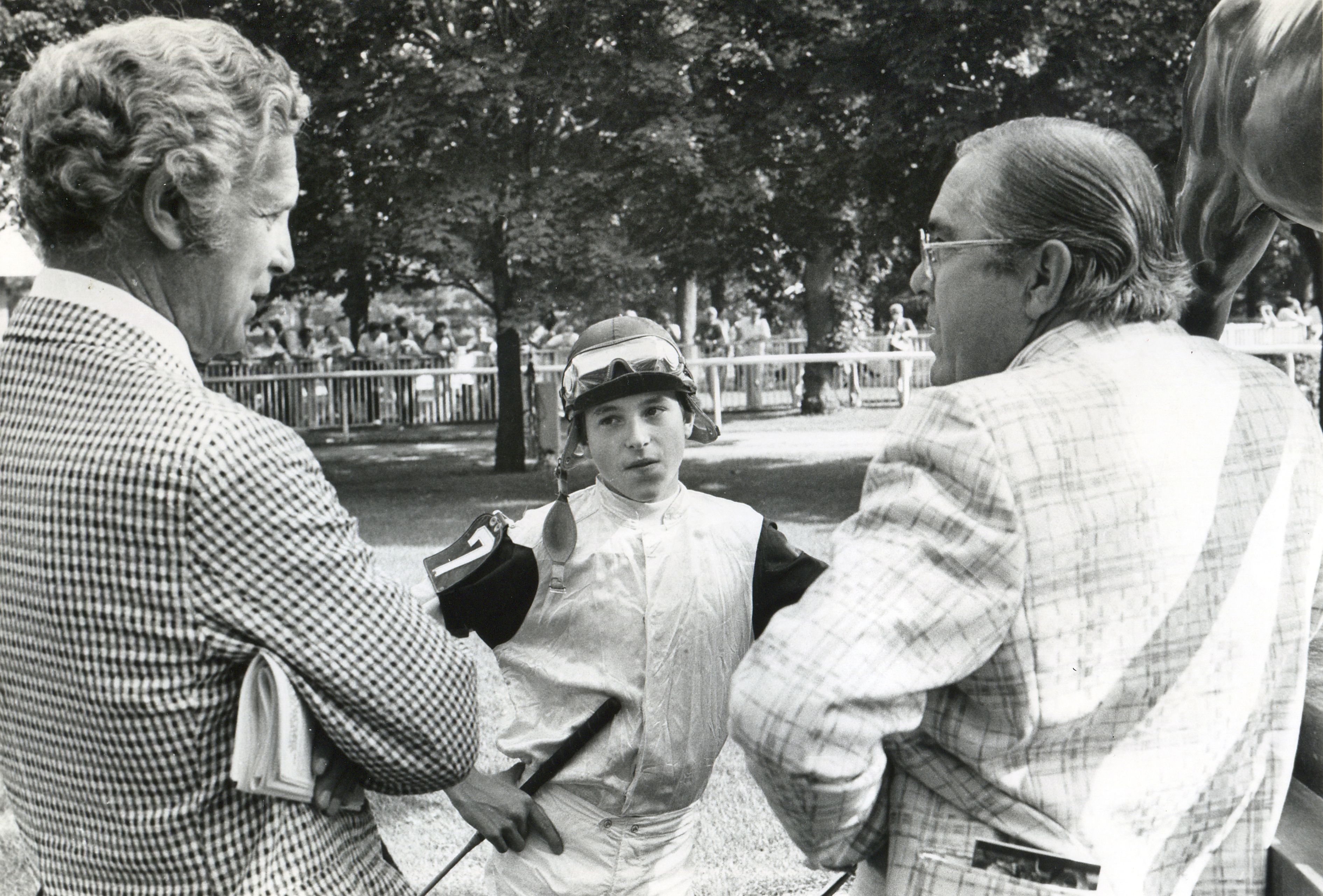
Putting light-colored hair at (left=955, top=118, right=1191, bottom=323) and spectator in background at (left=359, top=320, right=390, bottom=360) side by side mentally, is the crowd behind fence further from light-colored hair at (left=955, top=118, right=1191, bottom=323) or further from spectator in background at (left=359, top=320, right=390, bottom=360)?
light-colored hair at (left=955, top=118, right=1191, bottom=323)

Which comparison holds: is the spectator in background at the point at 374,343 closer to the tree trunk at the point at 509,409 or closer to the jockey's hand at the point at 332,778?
the tree trunk at the point at 509,409

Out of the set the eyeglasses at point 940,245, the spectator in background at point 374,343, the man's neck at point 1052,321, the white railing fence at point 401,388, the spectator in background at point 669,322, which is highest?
the eyeglasses at point 940,245

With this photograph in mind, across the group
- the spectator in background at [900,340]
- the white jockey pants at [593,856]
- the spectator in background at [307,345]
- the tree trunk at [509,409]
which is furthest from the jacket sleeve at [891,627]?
the spectator in background at [307,345]

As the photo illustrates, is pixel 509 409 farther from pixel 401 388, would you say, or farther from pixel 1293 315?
pixel 1293 315

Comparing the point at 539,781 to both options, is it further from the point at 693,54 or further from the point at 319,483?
the point at 693,54

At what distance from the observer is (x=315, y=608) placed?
5.09 ft

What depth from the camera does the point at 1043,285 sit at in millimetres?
1800

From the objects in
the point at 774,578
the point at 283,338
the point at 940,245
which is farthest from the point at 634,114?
the point at 283,338

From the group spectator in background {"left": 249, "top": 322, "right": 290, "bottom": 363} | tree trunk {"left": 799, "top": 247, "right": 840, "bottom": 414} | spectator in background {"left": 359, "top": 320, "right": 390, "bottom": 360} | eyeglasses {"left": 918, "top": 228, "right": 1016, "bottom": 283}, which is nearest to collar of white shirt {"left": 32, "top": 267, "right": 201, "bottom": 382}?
eyeglasses {"left": 918, "top": 228, "right": 1016, "bottom": 283}

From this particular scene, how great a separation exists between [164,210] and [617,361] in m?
1.38

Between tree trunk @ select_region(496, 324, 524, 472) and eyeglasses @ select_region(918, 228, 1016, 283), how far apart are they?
559 inches

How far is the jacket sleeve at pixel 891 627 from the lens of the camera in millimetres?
1575

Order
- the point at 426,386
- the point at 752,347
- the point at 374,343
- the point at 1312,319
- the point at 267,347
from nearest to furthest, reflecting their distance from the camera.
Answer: the point at 426,386, the point at 374,343, the point at 267,347, the point at 752,347, the point at 1312,319

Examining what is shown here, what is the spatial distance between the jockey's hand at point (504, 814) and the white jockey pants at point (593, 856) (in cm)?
3
